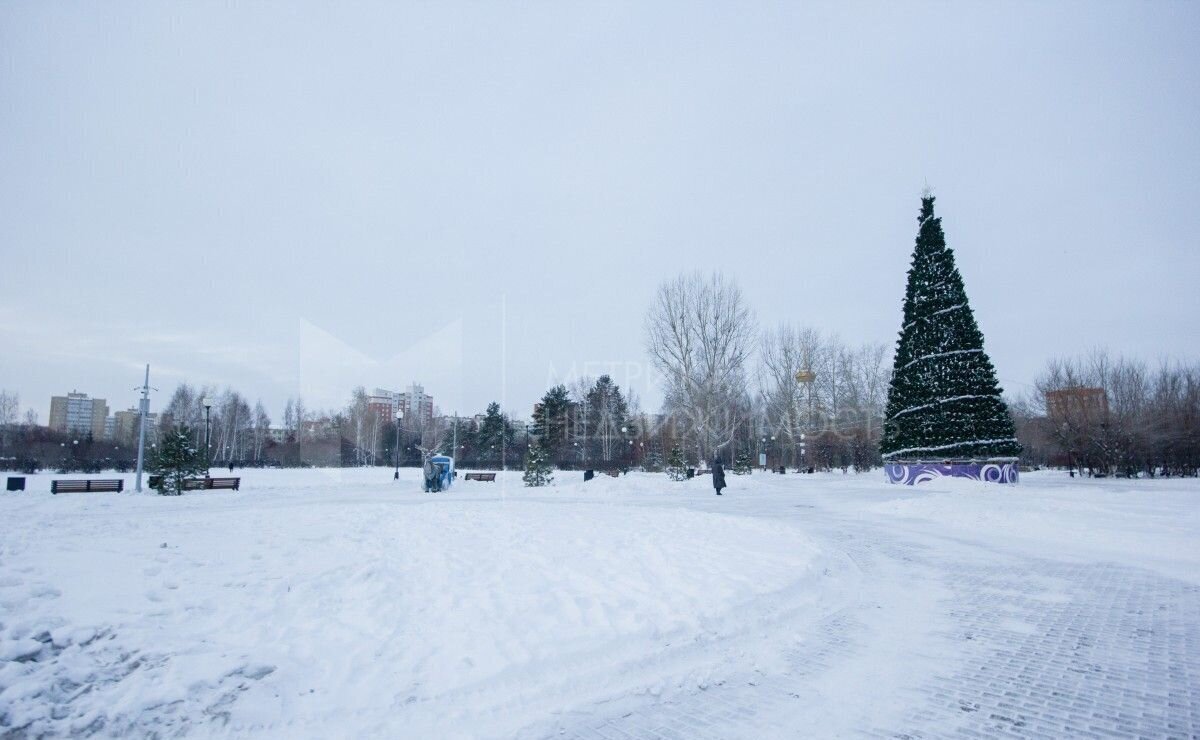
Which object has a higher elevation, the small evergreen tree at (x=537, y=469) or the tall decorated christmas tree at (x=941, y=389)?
the tall decorated christmas tree at (x=941, y=389)

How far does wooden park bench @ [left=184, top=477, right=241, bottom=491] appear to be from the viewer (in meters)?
Result: 22.6

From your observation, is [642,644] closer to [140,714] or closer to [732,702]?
[732,702]

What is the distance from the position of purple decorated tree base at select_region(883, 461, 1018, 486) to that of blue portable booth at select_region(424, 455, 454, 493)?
20908 millimetres

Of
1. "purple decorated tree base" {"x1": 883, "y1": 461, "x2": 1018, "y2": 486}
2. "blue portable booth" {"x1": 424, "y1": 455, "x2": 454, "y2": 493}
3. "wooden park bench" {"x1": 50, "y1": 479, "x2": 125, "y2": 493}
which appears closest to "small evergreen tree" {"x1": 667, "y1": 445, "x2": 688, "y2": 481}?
"purple decorated tree base" {"x1": 883, "y1": 461, "x2": 1018, "y2": 486}

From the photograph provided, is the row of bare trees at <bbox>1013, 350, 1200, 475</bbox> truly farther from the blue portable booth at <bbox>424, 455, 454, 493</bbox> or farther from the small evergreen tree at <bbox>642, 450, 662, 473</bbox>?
the blue portable booth at <bbox>424, 455, 454, 493</bbox>

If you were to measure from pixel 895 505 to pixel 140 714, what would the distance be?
17.0 m

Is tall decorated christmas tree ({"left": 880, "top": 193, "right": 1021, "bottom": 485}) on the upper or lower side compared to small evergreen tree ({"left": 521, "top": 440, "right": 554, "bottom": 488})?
upper

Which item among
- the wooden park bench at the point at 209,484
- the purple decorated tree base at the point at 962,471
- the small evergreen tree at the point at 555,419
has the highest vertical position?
the small evergreen tree at the point at 555,419

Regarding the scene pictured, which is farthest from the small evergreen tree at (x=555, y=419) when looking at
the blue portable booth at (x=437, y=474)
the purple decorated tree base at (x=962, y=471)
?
the purple decorated tree base at (x=962, y=471)

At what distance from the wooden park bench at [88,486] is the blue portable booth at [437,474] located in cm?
1163

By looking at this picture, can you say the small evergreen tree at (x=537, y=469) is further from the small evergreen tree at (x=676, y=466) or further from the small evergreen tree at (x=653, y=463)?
the small evergreen tree at (x=653, y=463)

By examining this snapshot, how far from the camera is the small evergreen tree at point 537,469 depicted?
26.1 m

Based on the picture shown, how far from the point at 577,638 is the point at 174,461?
23316 mm

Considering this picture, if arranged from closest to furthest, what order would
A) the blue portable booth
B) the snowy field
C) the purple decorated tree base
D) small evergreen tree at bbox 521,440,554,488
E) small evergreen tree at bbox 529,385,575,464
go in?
the snowy field, the purple decorated tree base, the blue portable booth, small evergreen tree at bbox 521,440,554,488, small evergreen tree at bbox 529,385,575,464
